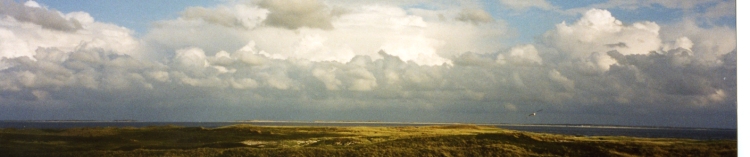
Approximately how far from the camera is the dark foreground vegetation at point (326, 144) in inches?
1344

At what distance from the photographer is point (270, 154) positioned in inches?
1350

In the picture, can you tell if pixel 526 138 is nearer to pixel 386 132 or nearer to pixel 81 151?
pixel 386 132

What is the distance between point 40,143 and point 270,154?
67.3 feet

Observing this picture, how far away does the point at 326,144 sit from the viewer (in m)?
37.9

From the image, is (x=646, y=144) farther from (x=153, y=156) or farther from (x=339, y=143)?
(x=153, y=156)

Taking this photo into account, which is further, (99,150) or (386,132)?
(386,132)

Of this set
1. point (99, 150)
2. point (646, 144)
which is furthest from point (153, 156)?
point (646, 144)

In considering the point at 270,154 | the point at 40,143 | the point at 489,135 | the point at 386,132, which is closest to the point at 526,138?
the point at 489,135

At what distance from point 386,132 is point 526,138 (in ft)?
38.3

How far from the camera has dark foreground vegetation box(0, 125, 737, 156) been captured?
1344 inches
